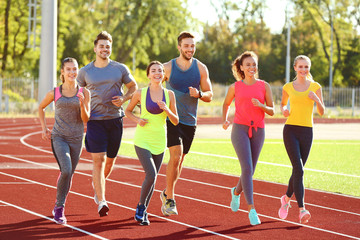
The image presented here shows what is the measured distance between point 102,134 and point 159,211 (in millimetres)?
1213

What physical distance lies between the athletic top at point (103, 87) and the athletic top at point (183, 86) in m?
0.61

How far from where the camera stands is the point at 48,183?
10820 millimetres

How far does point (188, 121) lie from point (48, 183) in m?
3.49

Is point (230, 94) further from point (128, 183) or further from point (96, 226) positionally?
point (128, 183)

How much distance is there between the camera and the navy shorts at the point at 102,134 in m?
7.96

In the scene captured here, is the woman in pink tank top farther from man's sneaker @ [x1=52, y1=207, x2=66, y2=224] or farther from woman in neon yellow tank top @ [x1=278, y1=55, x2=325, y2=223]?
man's sneaker @ [x1=52, y1=207, x2=66, y2=224]

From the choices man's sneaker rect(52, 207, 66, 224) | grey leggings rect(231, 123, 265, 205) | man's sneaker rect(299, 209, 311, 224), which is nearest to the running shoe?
man's sneaker rect(52, 207, 66, 224)

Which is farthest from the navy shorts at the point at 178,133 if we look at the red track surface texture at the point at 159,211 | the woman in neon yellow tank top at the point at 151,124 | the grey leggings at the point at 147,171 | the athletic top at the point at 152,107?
the red track surface texture at the point at 159,211

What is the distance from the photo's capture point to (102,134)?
7992mm

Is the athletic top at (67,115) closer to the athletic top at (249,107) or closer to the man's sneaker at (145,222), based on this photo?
the man's sneaker at (145,222)

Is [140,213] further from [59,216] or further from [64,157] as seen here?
[64,157]

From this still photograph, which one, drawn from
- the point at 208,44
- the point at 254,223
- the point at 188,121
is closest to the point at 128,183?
the point at 188,121

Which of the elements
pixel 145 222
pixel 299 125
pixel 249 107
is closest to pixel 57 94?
pixel 145 222

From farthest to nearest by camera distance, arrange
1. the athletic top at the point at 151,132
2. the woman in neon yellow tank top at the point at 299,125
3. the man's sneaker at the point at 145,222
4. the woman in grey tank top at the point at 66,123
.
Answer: the woman in neon yellow tank top at the point at 299,125, the athletic top at the point at 151,132, the woman in grey tank top at the point at 66,123, the man's sneaker at the point at 145,222
